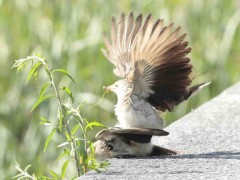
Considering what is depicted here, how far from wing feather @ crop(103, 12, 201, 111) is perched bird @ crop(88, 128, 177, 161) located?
21 centimetres

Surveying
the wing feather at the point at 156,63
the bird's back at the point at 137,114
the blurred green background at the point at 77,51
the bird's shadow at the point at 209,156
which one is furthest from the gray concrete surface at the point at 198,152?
the blurred green background at the point at 77,51

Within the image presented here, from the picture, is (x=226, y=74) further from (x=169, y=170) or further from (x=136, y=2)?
(x=169, y=170)

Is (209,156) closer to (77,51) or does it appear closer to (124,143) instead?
(124,143)

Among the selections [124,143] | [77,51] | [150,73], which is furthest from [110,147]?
[77,51]

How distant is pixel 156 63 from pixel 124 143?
1.23 ft

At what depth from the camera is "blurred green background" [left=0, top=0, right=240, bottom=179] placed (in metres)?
6.77

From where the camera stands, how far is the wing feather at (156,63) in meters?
3.66

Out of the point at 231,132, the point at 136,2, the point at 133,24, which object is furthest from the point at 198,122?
the point at 136,2

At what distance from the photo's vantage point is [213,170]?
3.38 m

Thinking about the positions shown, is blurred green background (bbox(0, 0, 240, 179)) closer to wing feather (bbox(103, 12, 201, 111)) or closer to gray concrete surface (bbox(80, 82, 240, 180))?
gray concrete surface (bbox(80, 82, 240, 180))

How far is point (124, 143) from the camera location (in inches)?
142

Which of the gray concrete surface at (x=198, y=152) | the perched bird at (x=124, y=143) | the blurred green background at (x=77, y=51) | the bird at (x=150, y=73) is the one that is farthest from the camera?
the blurred green background at (x=77, y=51)

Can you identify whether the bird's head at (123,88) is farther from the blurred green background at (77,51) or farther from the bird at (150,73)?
the blurred green background at (77,51)

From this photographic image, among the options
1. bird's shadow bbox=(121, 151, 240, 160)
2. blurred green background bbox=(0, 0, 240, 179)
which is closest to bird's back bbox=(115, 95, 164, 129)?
bird's shadow bbox=(121, 151, 240, 160)
